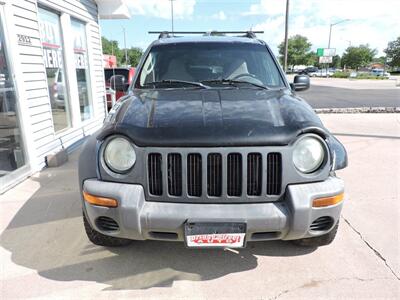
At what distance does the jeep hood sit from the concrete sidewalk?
1.08 metres

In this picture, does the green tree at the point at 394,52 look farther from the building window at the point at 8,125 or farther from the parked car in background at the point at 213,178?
the parked car in background at the point at 213,178

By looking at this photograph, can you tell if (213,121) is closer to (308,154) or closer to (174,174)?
(174,174)

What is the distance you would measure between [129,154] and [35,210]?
6.85 ft

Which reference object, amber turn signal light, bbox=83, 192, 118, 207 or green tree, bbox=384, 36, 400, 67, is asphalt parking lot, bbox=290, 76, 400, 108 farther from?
green tree, bbox=384, 36, 400, 67

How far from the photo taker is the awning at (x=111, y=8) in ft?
27.6

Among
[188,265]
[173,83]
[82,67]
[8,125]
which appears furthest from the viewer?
[82,67]

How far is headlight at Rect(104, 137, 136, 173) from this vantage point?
214 centimetres

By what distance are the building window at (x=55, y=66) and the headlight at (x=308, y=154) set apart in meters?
4.96

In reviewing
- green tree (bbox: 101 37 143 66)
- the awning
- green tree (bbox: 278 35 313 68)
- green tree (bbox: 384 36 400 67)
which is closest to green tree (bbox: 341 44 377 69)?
green tree (bbox: 384 36 400 67)

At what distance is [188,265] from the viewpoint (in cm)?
257

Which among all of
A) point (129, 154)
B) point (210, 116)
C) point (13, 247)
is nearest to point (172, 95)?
point (210, 116)

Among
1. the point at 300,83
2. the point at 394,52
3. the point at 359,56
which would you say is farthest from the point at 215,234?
the point at 359,56

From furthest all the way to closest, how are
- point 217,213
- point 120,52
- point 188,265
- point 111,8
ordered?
point 120,52 → point 111,8 → point 188,265 → point 217,213

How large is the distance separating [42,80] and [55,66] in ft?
2.99
